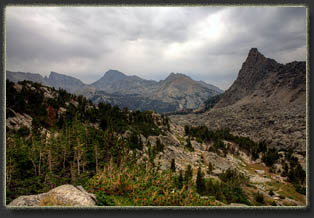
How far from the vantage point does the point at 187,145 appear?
151 ft

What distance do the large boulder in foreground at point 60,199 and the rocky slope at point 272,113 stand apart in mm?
40284

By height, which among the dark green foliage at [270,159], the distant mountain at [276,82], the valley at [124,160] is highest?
the distant mountain at [276,82]

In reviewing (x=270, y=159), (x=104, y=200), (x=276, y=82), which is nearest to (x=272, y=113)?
(x=270, y=159)

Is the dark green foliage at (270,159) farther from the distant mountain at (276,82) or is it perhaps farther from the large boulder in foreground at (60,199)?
the distant mountain at (276,82)

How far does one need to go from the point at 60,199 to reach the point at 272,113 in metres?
124

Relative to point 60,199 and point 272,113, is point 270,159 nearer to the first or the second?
point 60,199

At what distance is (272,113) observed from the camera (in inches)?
4067

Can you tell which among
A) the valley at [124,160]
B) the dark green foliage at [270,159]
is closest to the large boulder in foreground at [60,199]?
the valley at [124,160]

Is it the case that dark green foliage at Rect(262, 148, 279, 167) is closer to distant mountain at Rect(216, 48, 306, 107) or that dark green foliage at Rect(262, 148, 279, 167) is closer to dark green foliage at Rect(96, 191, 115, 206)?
dark green foliage at Rect(96, 191, 115, 206)

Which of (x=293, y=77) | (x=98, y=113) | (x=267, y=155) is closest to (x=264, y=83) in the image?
(x=293, y=77)

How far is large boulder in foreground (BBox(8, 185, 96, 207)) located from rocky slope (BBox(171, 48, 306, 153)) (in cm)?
4028

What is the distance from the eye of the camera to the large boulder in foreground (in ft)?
20.3

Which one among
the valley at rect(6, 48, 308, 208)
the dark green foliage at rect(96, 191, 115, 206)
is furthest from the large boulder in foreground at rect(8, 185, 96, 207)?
the dark green foliage at rect(96, 191, 115, 206)

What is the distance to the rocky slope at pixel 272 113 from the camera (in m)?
73.1
